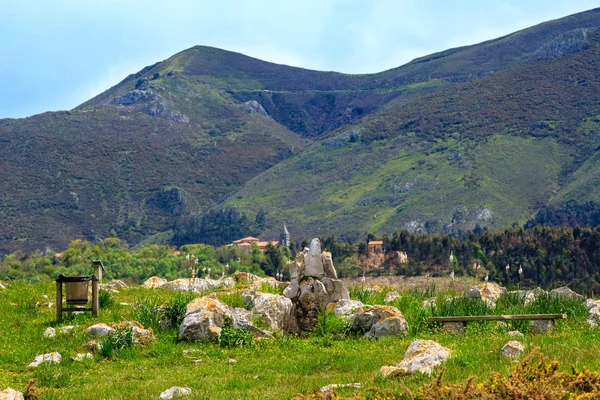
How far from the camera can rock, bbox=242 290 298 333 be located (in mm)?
19203

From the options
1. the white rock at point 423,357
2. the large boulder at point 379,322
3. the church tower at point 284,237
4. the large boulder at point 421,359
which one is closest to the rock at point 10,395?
the large boulder at point 421,359

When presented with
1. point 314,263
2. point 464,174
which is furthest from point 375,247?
point 314,263

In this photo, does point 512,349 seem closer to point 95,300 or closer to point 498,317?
point 498,317

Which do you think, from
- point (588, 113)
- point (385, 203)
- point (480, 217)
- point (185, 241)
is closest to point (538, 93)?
point (588, 113)

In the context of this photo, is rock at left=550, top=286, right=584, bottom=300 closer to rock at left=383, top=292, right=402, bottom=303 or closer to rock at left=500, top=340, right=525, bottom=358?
rock at left=383, top=292, right=402, bottom=303

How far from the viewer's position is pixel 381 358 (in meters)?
15.2

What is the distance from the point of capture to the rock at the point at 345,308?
19.7 meters

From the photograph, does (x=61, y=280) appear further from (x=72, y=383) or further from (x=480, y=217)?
(x=480, y=217)

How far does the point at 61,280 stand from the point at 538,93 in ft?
621

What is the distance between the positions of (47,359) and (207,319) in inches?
131

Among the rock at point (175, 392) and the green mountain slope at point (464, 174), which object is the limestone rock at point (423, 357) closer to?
the rock at point (175, 392)

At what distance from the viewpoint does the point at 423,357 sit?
13578 mm

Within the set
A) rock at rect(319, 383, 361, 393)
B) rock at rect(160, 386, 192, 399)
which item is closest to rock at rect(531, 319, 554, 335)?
rock at rect(319, 383, 361, 393)

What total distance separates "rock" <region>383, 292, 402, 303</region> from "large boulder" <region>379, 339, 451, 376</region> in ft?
24.5
